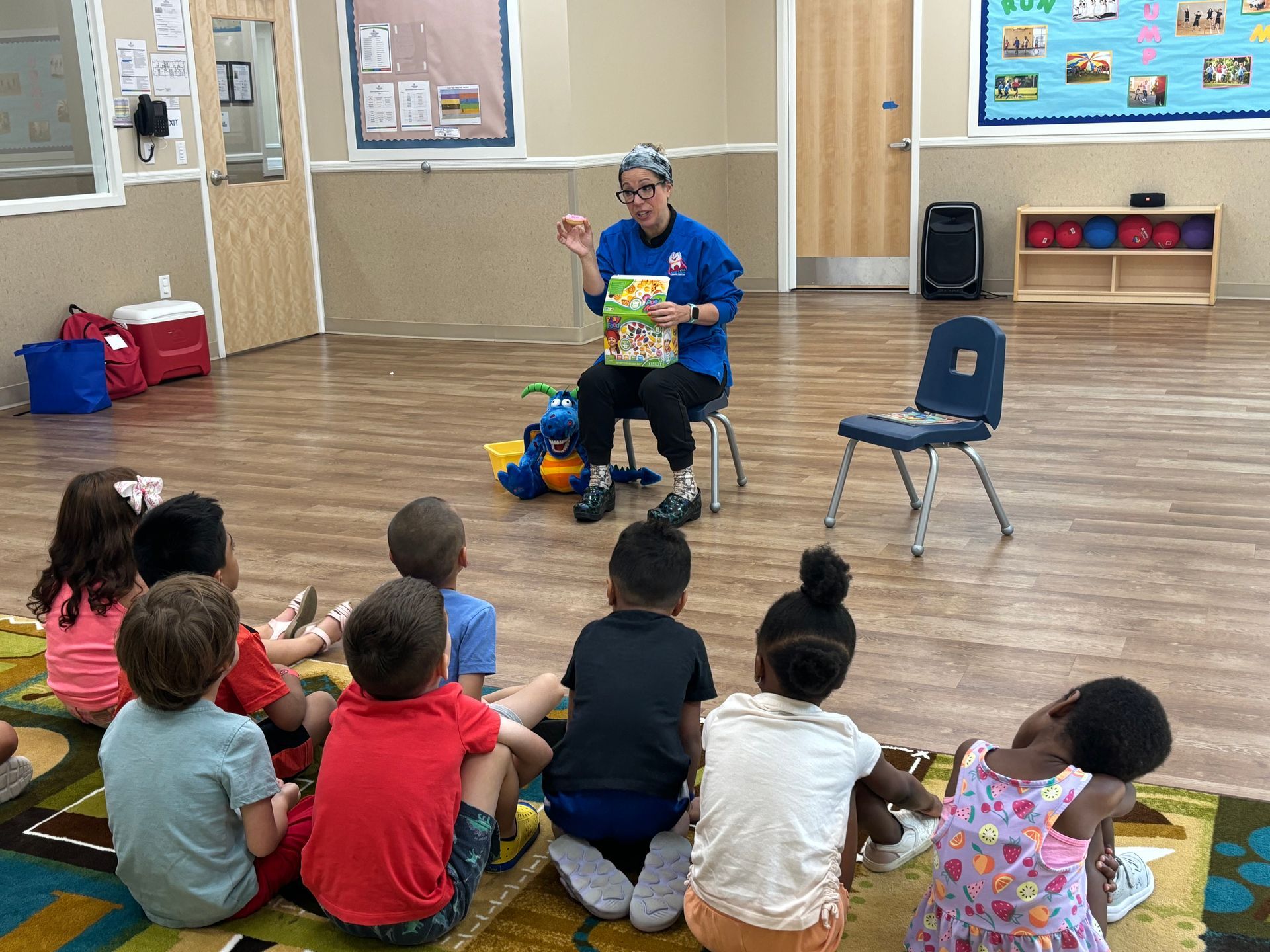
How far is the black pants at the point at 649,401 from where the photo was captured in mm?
4039

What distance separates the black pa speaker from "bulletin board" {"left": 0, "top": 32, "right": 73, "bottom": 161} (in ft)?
17.3

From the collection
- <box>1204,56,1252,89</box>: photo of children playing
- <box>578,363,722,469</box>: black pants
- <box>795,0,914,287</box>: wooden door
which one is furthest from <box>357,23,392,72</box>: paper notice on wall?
<box>1204,56,1252,89</box>: photo of children playing

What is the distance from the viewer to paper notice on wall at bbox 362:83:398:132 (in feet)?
24.8

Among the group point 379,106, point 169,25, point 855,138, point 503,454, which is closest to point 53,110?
point 169,25

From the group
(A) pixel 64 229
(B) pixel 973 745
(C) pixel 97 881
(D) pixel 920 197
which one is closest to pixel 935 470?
(B) pixel 973 745

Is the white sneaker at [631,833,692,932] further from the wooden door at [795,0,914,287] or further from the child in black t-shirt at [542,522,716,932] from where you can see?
the wooden door at [795,0,914,287]

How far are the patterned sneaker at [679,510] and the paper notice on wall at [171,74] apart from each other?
4280 millimetres

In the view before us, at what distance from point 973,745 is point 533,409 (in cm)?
413

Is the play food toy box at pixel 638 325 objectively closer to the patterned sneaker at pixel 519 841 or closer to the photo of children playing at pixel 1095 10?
the patterned sneaker at pixel 519 841

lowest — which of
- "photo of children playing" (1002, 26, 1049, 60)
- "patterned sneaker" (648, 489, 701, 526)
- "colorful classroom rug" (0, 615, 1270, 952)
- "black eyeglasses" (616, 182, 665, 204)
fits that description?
"colorful classroom rug" (0, 615, 1270, 952)

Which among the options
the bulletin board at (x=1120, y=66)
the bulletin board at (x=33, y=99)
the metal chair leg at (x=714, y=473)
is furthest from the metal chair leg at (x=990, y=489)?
the bulletin board at (x=1120, y=66)

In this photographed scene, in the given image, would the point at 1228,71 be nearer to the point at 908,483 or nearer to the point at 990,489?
the point at 908,483

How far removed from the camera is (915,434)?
365 centimetres

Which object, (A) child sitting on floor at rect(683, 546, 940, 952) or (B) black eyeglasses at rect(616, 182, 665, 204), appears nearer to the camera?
(A) child sitting on floor at rect(683, 546, 940, 952)
